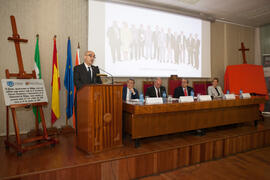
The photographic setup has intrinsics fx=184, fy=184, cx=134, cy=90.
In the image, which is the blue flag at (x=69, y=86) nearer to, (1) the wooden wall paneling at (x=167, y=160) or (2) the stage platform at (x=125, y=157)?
(2) the stage platform at (x=125, y=157)

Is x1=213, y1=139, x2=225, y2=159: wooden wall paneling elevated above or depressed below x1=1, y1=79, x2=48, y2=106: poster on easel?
below

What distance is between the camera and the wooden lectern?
2.11 metres

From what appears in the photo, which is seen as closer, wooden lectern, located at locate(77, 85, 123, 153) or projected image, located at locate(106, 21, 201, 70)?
wooden lectern, located at locate(77, 85, 123, 153)

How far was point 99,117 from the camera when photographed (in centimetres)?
216

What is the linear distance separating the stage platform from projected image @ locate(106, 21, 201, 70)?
6.72ft

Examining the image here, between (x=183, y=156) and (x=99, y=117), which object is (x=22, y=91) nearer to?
(x=99, y=117)

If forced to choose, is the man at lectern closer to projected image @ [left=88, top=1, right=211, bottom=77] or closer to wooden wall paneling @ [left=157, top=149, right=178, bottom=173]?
projected image @ [left=88, top=1, right=211, bottom=77]

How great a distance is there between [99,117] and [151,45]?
2748mm

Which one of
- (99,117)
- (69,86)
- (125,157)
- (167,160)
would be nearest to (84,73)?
(99,117)

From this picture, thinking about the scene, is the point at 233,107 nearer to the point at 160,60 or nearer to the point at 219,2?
the point at 160,60

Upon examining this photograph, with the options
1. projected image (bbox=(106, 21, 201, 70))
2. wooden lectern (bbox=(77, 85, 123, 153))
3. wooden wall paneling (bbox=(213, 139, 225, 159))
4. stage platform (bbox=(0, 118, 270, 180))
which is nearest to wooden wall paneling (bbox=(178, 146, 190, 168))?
stage platform (bbox=(0, 118, 270, 180))

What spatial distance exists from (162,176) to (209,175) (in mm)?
573

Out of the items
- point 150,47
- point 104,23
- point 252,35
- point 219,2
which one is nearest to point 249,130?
point 150,47

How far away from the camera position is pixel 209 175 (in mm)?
2238
